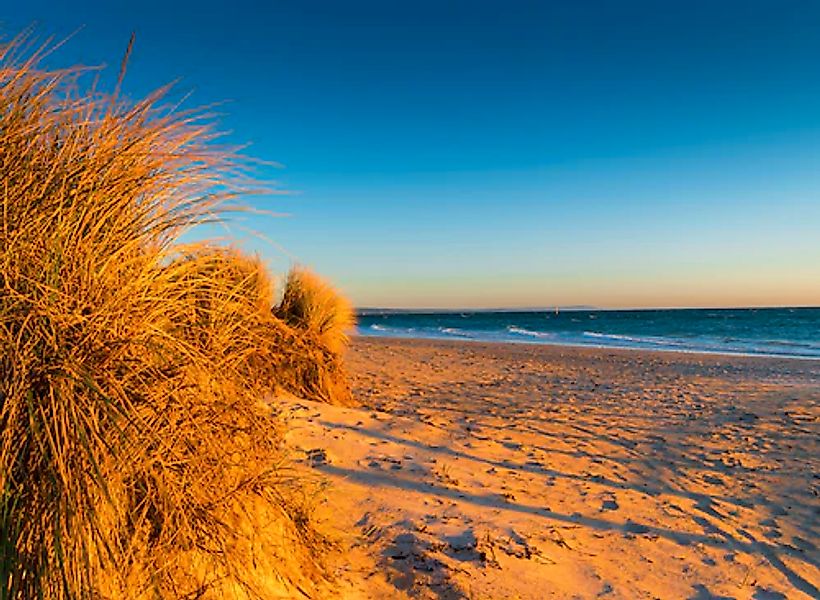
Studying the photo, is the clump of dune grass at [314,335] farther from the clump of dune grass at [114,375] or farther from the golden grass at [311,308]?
the clump of dune grass at [114,375]

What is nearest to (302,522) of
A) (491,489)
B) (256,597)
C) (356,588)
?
(356,588)

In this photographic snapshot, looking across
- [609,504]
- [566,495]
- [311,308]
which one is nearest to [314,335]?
[311,308]

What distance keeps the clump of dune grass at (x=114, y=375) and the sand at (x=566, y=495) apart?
3.93 ft

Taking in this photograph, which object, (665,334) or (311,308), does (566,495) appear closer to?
(311,308)

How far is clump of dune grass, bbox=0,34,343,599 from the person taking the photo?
182 cm

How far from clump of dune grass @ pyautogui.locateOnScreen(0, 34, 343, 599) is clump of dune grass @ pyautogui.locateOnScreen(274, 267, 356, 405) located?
5298 millimetres

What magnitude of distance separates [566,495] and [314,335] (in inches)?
176

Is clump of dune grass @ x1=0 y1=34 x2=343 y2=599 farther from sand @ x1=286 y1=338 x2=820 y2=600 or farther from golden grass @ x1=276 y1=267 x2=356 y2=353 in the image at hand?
golden grass @ x1=276 y1=267 x2=356 y2=353

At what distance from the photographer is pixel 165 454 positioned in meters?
2.24

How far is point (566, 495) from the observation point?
5355mm

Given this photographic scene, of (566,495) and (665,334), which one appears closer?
(566,495)

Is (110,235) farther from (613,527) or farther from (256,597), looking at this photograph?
(613,527)

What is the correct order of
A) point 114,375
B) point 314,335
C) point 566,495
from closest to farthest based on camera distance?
point 114,375, point 566,495, point 314,335

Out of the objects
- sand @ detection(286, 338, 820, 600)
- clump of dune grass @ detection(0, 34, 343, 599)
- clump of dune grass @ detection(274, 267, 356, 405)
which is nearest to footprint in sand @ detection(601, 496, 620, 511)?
sand @ detection(286, 338, 820, 600)
